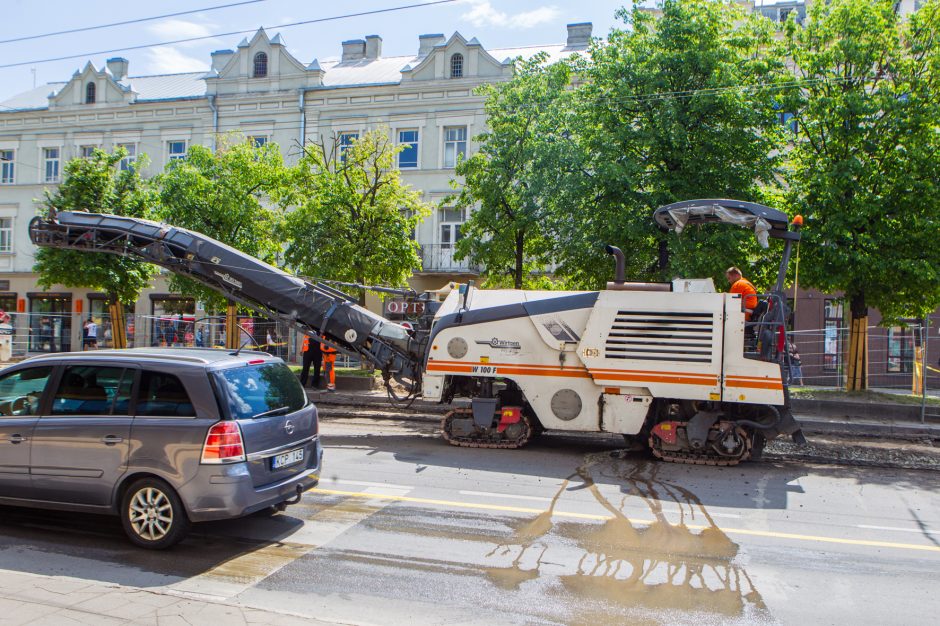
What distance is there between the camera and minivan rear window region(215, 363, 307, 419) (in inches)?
240

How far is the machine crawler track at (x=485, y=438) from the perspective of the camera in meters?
10.5

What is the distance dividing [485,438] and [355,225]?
10.0 meters

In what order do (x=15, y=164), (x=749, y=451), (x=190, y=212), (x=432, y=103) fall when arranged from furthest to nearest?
(x=15, y=164) → (x=432, y=103) → (x=190, y=212) → (x=749, y=451)

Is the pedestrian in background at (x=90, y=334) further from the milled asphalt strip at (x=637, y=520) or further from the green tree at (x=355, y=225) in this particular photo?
the milled asphalt strip at (x=637, y=520)

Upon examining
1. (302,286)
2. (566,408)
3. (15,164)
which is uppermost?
(15,164)

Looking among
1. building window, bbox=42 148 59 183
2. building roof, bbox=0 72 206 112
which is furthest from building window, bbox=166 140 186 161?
building window, bbox=42 148 59 183

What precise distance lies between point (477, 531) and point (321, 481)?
2.56 m

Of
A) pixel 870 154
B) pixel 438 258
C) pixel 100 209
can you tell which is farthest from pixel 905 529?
pixel 438 258

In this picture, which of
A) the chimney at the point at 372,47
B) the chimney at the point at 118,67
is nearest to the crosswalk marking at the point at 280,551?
the chimney at the point at 372,47

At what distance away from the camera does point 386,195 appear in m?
19.7

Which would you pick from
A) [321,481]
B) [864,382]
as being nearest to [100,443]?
[321,481]

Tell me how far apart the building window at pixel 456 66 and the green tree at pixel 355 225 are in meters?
11.1

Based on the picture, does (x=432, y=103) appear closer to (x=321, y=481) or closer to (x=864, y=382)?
(x=864, y=382)

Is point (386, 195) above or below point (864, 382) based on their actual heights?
above
